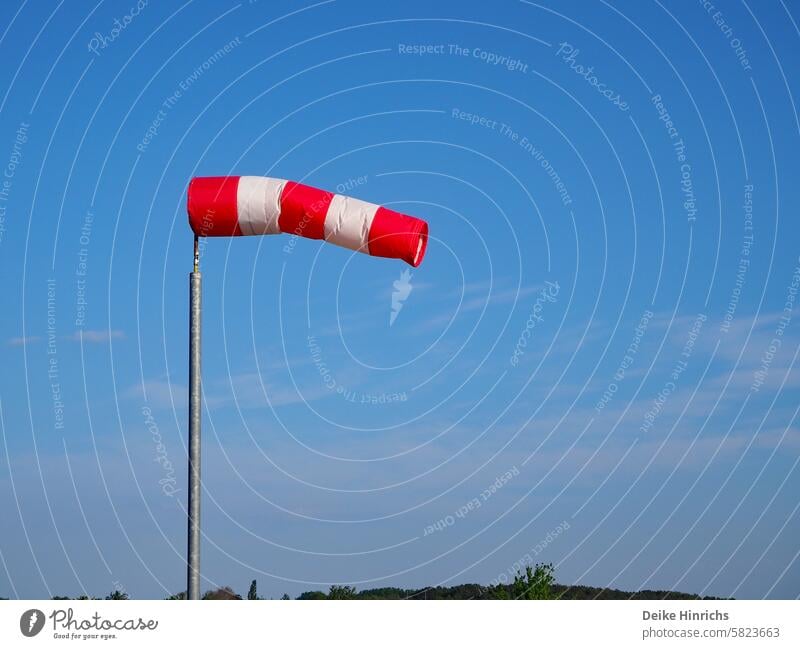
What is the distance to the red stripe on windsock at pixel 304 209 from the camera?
17.5 m

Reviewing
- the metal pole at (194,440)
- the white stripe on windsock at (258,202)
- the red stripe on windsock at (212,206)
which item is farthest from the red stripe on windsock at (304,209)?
the metal pole at (194,440)

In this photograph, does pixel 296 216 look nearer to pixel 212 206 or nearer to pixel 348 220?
pixel 348 220

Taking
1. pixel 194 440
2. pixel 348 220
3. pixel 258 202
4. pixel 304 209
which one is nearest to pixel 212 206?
pixel 258 202

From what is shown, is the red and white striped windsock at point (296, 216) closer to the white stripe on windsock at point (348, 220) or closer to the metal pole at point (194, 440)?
the white stripe on windsock at point (348, 220)

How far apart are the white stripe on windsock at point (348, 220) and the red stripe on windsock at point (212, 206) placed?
1.46 m

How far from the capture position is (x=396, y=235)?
1773cm
